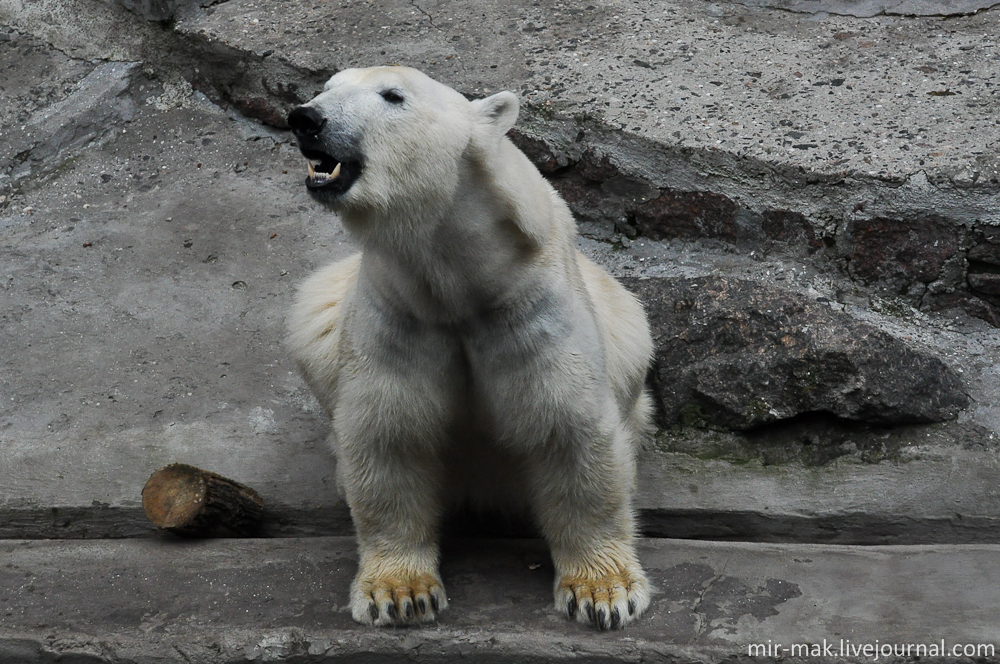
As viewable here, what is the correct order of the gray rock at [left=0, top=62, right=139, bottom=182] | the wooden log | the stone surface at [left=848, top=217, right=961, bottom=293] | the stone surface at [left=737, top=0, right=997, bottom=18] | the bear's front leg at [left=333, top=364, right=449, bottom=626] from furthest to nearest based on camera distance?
Result: the gray rock at [left=0, top=62, right=139, bottom=182] < the stone surface at [left=737, top=0, right=997, bottom=18] < the stone surface at [left=848, top=217, right=961, bottom=293] < the wooden log < the bear's front leg at [left=333, top=364, right=449, bottom=626]

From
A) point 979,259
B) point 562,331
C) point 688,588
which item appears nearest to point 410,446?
point 562,331

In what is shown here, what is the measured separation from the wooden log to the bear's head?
116 centimetres

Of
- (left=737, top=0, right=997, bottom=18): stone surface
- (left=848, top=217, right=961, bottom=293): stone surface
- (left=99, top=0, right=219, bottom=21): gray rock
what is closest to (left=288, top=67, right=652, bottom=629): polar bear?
(left=848, top=217, right=961, bottom=293): stone surface

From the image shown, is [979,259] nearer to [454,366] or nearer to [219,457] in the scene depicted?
[454,366]

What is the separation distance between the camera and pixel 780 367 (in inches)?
142

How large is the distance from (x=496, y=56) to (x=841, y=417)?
225 centimetres

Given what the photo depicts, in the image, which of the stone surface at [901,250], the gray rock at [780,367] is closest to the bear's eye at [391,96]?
the gray rock at [780,367]

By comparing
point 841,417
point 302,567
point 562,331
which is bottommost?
point 302,567

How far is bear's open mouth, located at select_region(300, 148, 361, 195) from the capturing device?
235 cm

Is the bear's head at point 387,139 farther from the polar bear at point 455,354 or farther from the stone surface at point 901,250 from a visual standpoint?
the stone surface at point 901,250

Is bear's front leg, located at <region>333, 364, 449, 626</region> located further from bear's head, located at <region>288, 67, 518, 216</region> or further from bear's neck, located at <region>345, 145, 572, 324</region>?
bear's head, located at <region>288, 67, 518, 216</region>

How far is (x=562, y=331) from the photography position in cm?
270

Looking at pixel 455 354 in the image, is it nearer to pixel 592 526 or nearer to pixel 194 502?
pixel 592 526

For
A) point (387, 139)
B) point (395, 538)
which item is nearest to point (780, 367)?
point (395, 538)
